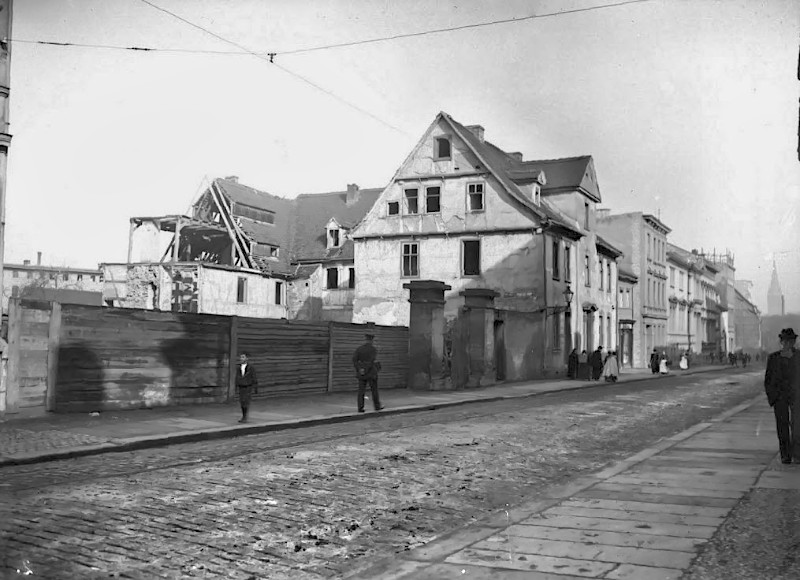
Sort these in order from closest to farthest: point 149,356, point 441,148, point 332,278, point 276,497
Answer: point 276,497, point 149,356, point 441,148, point 332,278

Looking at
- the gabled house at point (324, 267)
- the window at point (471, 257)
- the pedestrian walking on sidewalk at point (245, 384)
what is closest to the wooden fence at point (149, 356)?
the pedestrian walking on sidewalk at point (245, 384)

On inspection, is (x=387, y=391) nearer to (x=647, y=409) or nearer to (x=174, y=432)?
(x=647, y=409)

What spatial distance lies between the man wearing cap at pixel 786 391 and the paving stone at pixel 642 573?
5.53 m

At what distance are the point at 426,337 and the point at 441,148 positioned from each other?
1673 cm

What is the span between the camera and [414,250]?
4012cm

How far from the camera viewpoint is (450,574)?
4930 mm

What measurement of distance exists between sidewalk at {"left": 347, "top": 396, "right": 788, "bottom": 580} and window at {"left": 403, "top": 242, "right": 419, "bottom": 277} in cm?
3037

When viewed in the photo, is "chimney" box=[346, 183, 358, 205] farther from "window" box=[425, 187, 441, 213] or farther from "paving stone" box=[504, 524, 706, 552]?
"paving stone" box=[504, 524, 706, 552]

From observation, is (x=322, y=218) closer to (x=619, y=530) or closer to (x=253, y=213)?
(x=253, y=213)

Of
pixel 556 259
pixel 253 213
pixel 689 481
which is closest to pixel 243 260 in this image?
pixel 253 213

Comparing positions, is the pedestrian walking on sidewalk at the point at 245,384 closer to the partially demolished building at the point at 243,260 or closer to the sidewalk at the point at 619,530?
the sidewalk at the point at 619,530

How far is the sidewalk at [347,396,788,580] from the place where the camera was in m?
5.00

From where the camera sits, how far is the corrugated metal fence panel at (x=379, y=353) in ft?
72.7

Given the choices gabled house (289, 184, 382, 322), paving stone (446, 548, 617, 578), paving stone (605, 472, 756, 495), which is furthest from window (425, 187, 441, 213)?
paving stone (446, 548, 617, 578)
